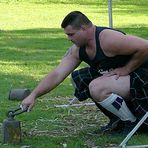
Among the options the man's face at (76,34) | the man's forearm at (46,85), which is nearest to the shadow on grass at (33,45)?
the man's forearm at (46,85)

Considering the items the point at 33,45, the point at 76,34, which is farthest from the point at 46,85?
the point at 33,45

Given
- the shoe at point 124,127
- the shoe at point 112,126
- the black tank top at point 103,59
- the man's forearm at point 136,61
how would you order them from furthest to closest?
1. the shoe at point 112,126
2. the shoe at point 124,127
3. the black tank top at point 103,59
4. the man's forearm at point 136,61

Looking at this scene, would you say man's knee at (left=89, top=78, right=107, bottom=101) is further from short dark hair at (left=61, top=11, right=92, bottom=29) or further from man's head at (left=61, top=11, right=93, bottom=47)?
short dark hair at (left=61, top=11, right=92, bottom=29)

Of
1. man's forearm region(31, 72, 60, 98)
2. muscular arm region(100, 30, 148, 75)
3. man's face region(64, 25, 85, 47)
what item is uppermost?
man's face region(64, 25, 85, 47)

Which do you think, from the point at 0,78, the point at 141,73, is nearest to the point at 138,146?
the point at 141,73

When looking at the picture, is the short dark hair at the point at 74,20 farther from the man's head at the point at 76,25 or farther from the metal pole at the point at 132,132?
the metal pole at the point at 132,132

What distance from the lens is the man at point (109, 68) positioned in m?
5.95

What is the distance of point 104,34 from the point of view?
19.9 feet

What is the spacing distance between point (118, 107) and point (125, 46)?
1.90 ft

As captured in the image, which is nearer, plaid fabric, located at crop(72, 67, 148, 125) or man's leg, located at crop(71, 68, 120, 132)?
plaid fabric, located at crop(72, 67, 148, 125)

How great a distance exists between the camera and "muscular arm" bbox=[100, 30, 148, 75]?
596 cm

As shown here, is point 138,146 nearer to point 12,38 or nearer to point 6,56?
point 6,56

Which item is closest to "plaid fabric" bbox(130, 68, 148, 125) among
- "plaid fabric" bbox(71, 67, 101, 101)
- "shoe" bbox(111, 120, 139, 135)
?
"shoe" bbox(111, 120, 139, 135)

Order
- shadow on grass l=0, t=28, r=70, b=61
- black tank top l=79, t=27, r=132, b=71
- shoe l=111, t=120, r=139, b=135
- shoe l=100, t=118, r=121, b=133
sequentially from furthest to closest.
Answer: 1. shadow on grass l=0, t=28, r=70, b=61
2. shoe l=100, t=118, r=121, b=133
3. shoe l=111, t=120, r=139, b=135
4. black tank top l=79, t=27, r=132, b=71
